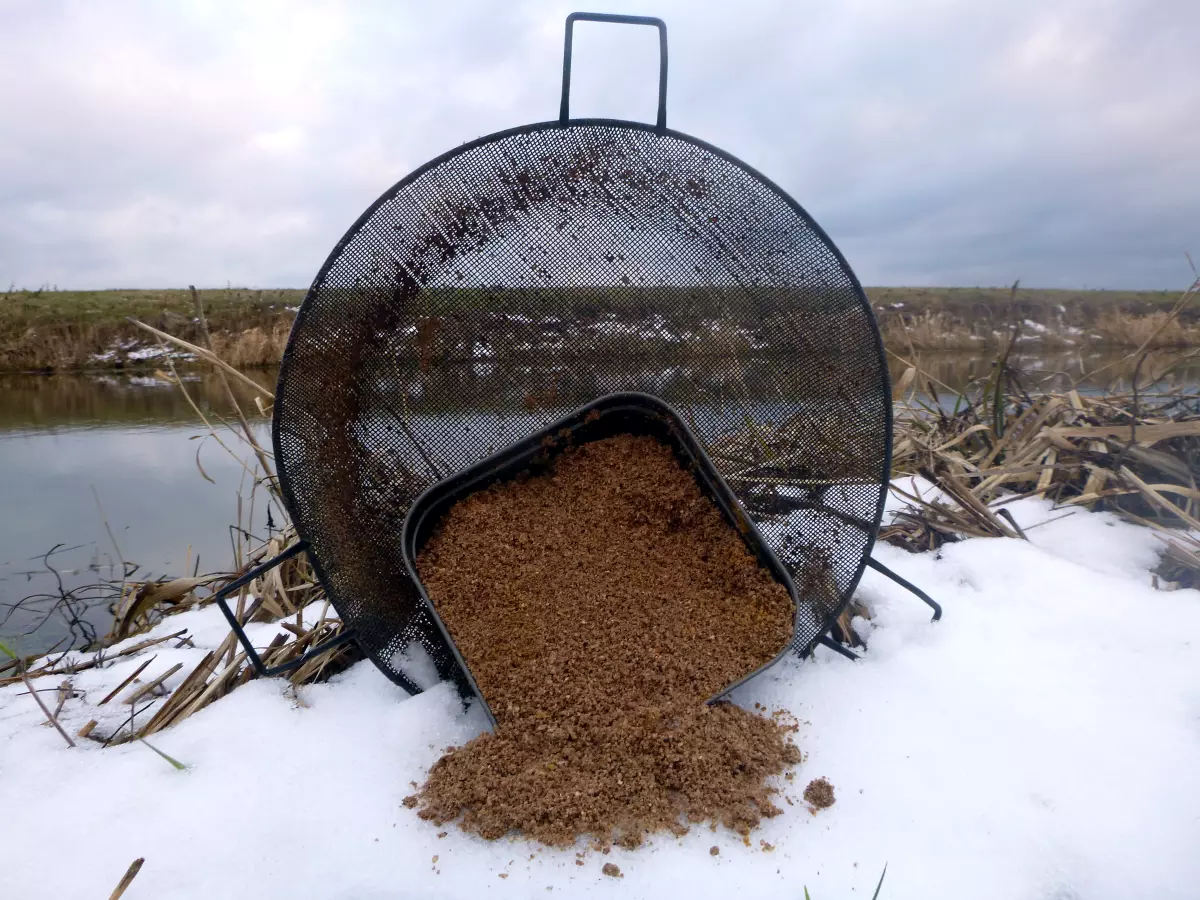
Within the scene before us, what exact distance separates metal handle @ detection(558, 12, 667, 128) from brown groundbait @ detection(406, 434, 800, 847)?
29.9 inches

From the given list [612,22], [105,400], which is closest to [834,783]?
[612,22]

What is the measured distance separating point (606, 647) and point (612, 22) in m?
1.36

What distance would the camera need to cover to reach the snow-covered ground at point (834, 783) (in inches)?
46.0

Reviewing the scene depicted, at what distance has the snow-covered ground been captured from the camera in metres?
1.17

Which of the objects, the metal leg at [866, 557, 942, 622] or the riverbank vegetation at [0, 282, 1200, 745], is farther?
the riverbank vegetation at [0, 282, 1200, 745]

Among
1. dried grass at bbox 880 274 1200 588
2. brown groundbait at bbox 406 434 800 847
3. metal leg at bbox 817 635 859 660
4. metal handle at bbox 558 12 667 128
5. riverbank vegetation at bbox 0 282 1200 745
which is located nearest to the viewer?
brown groundbait at bbox 406 434 800 847

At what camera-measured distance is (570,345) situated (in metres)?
1.69

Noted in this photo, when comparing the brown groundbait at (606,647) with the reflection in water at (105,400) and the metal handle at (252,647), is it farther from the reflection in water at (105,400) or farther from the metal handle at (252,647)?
the reflection in water at (105,400)

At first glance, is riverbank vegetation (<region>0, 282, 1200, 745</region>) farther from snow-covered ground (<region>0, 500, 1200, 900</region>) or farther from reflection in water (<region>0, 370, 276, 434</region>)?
reflection in water (<region>0, 370, 276, 434</region>)

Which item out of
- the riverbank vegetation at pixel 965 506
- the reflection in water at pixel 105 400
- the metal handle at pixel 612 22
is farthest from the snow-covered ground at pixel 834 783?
the reflection in water at pixel 105 400

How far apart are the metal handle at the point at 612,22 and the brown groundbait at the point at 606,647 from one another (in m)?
0.76

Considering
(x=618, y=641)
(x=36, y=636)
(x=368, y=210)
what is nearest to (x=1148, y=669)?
(x=618, y=641)

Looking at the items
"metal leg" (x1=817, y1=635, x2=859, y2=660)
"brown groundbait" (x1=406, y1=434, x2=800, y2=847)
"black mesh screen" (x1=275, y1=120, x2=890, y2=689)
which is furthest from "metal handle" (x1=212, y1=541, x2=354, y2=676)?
"metal leg" (x1=817, y1=635, x2=859, y2=660)

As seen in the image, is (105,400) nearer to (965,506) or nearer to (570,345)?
(570,345)
